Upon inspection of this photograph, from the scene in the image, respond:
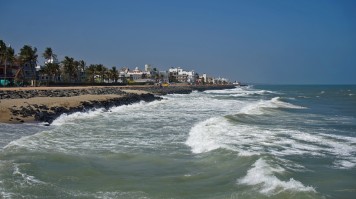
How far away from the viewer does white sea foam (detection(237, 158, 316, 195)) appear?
8797mm

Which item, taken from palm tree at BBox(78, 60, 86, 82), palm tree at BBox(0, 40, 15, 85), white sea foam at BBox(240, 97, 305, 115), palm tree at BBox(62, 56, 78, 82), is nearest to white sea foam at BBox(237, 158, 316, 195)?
white sea foam at BBox(240, 97, 305, 115)

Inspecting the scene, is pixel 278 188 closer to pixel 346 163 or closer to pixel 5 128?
pixel 346 163

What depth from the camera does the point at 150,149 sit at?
14.3 metres

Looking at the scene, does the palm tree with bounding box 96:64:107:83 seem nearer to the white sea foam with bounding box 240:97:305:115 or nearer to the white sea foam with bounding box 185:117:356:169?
the white sea foam with bounding box 240:97:305:115

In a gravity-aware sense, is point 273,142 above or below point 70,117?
below

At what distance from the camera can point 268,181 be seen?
943 cm

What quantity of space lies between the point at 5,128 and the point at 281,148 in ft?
41.3

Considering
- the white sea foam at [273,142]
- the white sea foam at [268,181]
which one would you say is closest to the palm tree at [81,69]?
the white sea foam at [273,142]

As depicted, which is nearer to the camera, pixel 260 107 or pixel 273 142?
pixel 273 142

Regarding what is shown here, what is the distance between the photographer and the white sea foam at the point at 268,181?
8.80 meters

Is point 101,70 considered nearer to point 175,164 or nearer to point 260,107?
point 260,107

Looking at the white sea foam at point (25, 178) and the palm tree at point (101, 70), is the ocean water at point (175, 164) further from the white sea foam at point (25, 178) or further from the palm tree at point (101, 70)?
the palm tree at point (101, 70)

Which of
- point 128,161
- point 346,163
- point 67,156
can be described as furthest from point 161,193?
point 346,163

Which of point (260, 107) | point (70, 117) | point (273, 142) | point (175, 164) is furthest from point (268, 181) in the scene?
point (260, 107)
